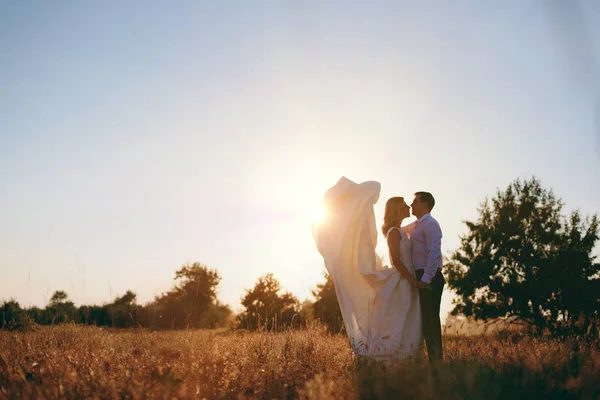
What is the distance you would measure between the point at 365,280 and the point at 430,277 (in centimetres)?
105

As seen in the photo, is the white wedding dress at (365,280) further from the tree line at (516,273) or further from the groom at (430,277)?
the tree line at (516,273)

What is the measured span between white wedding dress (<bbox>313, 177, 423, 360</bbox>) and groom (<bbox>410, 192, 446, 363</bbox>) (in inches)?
6.2

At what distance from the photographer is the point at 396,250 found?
23.9 ft

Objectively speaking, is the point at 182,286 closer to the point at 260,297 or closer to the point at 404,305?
the point at 260,297

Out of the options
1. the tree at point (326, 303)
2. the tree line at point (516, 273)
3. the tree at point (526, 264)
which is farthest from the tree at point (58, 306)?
the tree at point (526, 264)

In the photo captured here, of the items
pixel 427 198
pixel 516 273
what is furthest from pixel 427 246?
pixel 516 273

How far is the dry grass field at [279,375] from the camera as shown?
13.8ft

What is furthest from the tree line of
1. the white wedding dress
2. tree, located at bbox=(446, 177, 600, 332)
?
the white wedding dress

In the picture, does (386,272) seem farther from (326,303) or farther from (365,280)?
(326,303)

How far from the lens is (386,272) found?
24.4 ft

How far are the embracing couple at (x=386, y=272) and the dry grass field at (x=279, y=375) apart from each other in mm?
557

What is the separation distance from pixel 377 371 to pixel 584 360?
2.22 metres

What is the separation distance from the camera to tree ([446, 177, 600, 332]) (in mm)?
23656

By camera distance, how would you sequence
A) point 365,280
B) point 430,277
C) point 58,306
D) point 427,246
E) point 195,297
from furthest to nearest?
1. point 195,297
2. point 58,306
3. point 365,280
4. point 427,246
5. point 430,277
